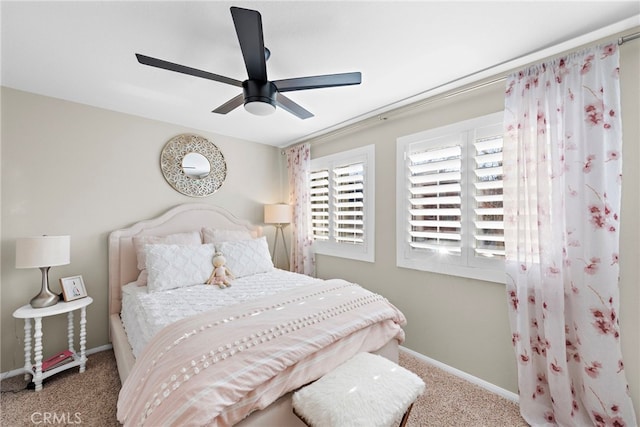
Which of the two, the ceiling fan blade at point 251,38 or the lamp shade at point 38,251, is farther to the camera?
the lamp shade at point 38,251

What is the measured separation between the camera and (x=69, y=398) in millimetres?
1899

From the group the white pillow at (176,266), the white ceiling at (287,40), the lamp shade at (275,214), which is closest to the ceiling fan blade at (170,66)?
the white ceiling at (287,40)

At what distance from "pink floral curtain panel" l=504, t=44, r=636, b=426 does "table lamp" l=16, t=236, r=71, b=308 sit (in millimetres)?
3418

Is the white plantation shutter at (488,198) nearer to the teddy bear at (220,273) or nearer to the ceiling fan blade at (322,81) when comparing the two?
the ceiling fan blade at (322,81)

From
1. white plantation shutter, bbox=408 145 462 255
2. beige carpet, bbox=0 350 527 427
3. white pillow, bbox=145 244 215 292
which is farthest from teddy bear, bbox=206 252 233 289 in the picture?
white plantation shutter, bbox=408 145 462 255

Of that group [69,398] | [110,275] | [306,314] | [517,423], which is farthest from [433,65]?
[69,398]

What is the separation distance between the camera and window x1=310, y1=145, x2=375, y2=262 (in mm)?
2896

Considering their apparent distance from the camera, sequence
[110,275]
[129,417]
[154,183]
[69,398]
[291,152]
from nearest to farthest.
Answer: [129,417] → [69,398] → [110,275] → [154,183] → [291,152]

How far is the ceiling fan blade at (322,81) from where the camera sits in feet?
5.12

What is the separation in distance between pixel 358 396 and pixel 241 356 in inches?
22.8

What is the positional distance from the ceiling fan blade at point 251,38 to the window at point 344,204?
165 centimetres

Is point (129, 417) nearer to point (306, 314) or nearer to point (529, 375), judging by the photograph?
point (306, 314)

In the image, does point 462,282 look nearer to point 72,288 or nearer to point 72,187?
point 72,288

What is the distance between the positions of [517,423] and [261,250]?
2.49 m
